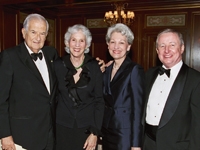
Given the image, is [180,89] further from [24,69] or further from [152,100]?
[24,69]

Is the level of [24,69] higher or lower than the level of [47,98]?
higher

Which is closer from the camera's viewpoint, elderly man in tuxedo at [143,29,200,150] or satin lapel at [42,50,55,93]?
elderly man in tuxedo at [143,29,200,150]

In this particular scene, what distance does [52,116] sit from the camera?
2.50 meters

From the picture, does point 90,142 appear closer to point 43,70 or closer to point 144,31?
point 43,70

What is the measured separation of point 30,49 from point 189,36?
6.21 m

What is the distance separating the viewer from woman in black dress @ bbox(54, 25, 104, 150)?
2598 millimetres

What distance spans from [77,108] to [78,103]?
0.05 meters

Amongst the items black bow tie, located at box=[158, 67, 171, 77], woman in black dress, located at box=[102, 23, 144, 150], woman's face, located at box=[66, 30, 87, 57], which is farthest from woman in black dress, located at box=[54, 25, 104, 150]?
black bow tie, located at box=[158, 67, 171, 77]

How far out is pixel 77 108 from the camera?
2600 mm

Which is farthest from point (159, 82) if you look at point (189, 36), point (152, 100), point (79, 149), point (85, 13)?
point (85, 13)

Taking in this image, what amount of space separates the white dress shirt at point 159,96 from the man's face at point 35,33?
1142mm

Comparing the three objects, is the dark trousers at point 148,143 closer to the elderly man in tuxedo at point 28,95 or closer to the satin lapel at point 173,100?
the satin lapel at point 173,100

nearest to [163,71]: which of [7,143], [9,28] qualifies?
[7,143]

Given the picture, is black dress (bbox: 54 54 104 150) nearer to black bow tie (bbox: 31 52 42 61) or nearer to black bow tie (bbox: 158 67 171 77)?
black bow tie (bbox: 31 52 42 61)
